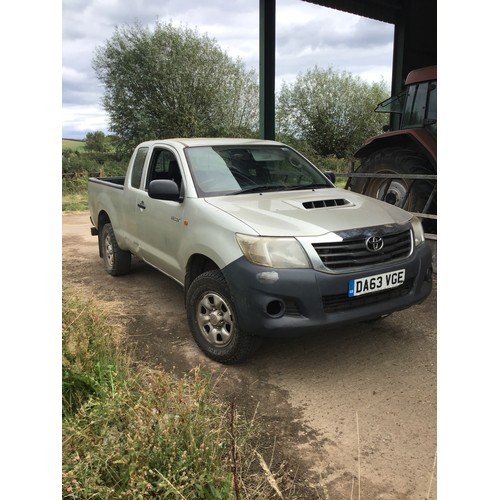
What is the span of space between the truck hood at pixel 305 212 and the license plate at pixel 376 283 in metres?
0.38

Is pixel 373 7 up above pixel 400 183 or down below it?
above

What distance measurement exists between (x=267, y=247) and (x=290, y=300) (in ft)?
1.25

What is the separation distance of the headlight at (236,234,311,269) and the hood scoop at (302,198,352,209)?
68 centimetres

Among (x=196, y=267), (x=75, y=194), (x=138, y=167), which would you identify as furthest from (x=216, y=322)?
(x=75, y=194)

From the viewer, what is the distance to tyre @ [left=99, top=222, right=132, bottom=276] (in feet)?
19.7

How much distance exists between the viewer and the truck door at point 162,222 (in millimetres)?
4168

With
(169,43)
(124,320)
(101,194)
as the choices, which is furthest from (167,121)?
(124,320)

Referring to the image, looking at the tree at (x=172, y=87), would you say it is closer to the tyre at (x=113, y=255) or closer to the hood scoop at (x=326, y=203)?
the tyre at (x=113, y=255)

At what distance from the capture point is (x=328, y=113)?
76.7 ft

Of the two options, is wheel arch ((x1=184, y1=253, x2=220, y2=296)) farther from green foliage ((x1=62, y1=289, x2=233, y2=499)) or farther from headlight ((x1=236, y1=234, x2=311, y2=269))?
green foliage ((x1=62, y1=289, x2=233, y2=499))

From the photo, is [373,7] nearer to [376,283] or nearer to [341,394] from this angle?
[376,283]

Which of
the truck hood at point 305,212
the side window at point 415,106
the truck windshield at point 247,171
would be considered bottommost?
the truck hood at point 305,212

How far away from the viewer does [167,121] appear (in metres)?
19.7

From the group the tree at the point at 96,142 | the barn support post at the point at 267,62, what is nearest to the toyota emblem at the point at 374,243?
the barn support post at the point at 267,62
